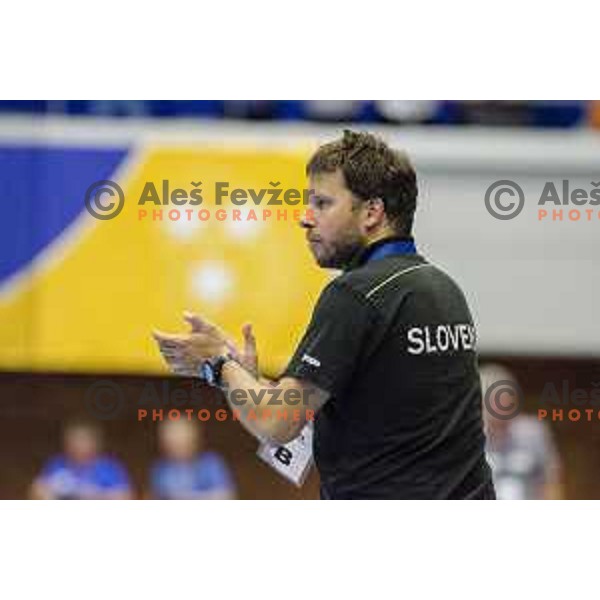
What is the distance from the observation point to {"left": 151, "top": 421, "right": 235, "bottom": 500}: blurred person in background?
147 inches

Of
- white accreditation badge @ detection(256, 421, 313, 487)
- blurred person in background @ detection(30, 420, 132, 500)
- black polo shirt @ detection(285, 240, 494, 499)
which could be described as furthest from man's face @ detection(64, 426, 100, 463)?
black polo shirt @ detection(285, 240, 494, 499)

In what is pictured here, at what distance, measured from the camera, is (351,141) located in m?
2.38

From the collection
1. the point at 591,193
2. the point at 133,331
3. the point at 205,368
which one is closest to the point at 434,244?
the point at 591,193

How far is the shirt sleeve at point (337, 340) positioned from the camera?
7.00 feet

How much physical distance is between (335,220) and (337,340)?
1.20 feet

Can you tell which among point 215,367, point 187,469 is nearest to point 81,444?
point 187,469

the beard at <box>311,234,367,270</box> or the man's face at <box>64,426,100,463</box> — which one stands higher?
the beard at <box>311,234,367,270</box>

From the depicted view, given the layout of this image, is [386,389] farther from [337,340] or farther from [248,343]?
[248,343]

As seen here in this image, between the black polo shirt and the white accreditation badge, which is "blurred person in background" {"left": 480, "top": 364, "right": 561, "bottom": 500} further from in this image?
the black polo shirt

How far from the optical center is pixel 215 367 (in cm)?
231

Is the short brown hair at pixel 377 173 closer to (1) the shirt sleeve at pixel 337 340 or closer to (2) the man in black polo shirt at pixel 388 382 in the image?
(2) the man in black polo shirt at pixel 388 382

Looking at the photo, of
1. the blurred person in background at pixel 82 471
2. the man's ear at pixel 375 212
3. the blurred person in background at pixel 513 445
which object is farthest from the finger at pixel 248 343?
the blurred person in background at pixel 82 471
